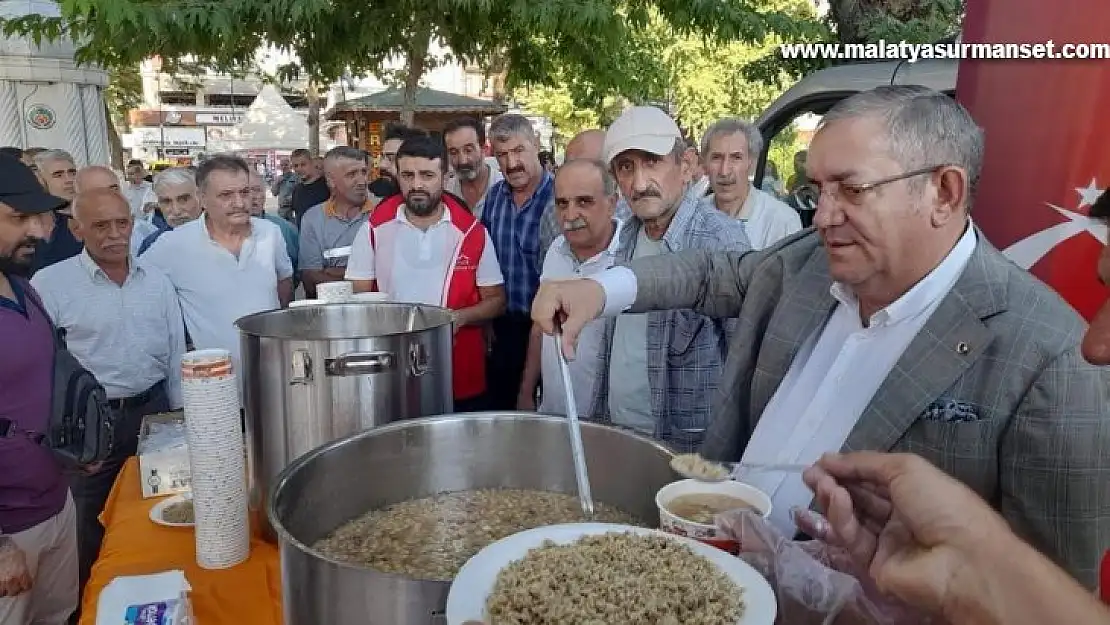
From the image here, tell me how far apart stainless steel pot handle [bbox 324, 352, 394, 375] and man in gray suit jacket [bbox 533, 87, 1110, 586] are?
34 centimetres

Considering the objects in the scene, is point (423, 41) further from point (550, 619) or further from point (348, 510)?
point (550, 619)

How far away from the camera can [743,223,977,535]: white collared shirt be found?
1305mm

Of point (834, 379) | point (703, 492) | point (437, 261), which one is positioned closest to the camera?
point (703, 492)

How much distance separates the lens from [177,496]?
1.90 metres

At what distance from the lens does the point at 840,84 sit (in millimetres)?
4426

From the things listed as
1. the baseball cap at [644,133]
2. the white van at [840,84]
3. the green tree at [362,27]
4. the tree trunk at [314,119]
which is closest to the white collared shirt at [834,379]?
the baseball cap at [644,133]

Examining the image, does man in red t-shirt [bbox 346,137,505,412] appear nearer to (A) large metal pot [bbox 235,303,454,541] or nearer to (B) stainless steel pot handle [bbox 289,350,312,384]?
(A) large metal pot [bbox 235,303,454,541]

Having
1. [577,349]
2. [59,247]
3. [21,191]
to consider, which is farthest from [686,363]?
[59,247]

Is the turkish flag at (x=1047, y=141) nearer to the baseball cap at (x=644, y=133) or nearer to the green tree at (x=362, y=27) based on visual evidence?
the baseball cap at (x=644, y=133)

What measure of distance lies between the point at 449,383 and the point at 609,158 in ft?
3.51

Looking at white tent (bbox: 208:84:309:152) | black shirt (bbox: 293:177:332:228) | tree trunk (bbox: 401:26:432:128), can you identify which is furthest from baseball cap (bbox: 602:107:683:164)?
white tent (bbox: 208:84:309:152)

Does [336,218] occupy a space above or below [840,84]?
below

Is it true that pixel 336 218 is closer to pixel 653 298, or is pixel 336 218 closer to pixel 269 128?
pixel 653 298

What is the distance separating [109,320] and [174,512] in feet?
4.10
